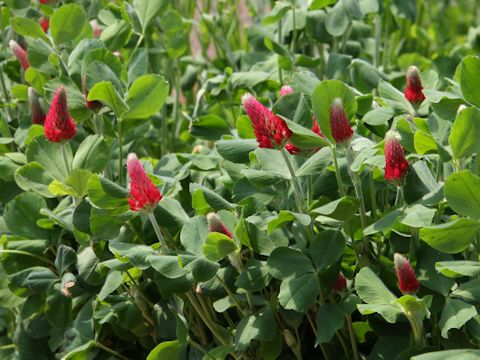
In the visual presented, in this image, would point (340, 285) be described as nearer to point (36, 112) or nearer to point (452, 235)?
point (452, 235)

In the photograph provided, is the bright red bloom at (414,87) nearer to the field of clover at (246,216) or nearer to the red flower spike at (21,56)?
the field of clover at (246,216)

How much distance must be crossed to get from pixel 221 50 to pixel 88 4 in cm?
50

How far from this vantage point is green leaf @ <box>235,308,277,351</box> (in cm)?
133

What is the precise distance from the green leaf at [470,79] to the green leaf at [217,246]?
40 centimetres

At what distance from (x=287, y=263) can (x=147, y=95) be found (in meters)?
0.41

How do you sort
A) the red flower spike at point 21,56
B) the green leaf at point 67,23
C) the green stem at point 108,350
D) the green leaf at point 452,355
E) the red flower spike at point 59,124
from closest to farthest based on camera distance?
the green leaf at point 452,355, the red flower spike at point 59,124, the green stem at point 108,350, the green leaf at point 67,23, the red flower spike at point 21,56

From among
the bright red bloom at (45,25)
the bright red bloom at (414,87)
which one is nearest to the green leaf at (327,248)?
the bright red bloom at (414,87)

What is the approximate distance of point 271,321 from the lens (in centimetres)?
135

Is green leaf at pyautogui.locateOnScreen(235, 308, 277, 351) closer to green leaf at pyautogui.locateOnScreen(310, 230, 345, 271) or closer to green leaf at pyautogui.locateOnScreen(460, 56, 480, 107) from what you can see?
green leaf at pyautogui.locateOnScreen(310, 230, 345, 271)

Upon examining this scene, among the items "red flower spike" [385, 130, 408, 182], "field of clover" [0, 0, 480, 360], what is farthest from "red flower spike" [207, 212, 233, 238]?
"red flower spike" [385, 130, 408, 182]

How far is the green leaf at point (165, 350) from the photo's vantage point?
137 cm

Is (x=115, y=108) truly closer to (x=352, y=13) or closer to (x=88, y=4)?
(x=352, y=13)

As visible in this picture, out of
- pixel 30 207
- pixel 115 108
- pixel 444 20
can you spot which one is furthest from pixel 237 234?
pixel 444 20

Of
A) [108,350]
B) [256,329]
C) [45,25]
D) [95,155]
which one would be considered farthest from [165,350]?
[45,25]
